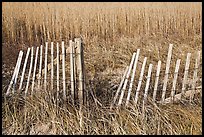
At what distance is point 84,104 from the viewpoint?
10.4ft

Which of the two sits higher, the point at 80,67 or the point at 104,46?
the point at 80,67

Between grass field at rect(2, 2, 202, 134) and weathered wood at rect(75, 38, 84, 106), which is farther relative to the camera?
weathered wood at rect(75, 38, 84, 106)

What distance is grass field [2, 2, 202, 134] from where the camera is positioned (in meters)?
2.78

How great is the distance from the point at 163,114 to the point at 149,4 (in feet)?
21.1

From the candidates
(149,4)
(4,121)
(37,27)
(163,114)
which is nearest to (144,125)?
(163,114)

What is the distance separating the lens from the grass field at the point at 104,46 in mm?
2775

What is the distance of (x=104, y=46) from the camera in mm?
6609

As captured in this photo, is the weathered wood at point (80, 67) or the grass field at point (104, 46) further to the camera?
the weathered wood at point (80, 67)

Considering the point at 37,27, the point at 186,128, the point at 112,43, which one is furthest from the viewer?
the point at 37,27

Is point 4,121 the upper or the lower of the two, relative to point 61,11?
lower

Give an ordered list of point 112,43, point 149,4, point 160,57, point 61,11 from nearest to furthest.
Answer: point 160,57 < point 112,43 < point 61,11 < point 149,4

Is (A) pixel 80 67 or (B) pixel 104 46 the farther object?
(B) pixel 104 46

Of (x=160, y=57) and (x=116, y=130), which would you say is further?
(x=160, y=57)

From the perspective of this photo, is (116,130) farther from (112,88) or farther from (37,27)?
(37,27)
